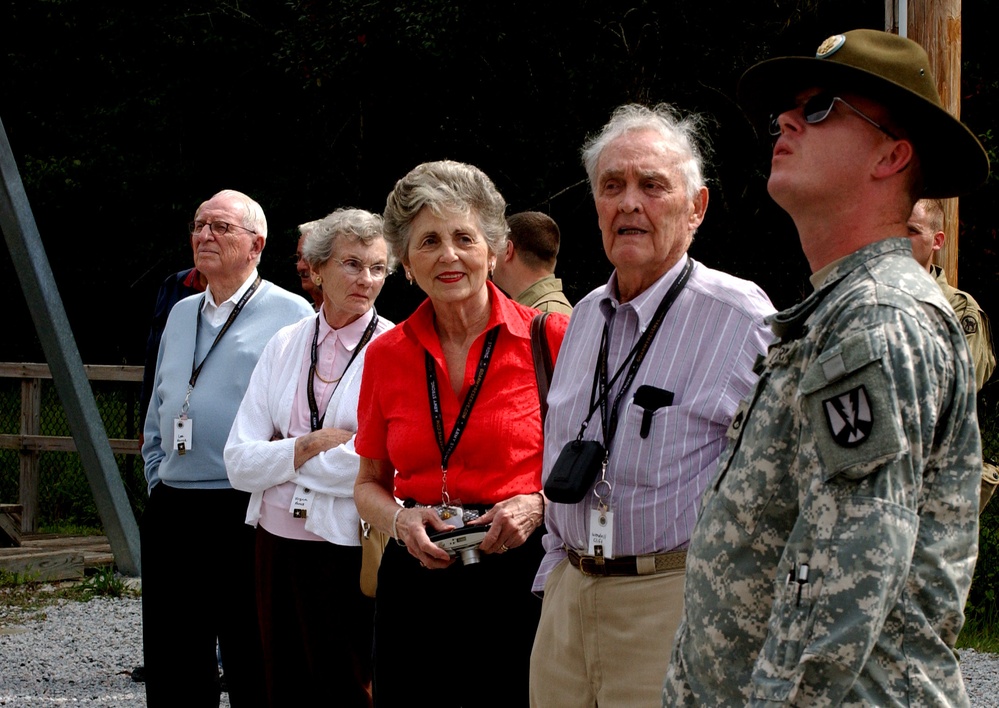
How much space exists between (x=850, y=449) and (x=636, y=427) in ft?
3.80

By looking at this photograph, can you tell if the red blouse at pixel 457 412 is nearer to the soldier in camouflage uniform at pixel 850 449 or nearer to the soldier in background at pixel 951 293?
the soldier in camouflage uniform at pixel 850 449

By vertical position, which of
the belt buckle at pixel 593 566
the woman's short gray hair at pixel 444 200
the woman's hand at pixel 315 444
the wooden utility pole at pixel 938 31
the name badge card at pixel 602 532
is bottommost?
the belt buckle at pixel 593 566

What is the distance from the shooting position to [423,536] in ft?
11.1

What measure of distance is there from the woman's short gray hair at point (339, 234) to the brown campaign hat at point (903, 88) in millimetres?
2797

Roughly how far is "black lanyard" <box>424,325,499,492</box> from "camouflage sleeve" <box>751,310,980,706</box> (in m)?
1.74

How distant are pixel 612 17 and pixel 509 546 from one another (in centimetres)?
1086

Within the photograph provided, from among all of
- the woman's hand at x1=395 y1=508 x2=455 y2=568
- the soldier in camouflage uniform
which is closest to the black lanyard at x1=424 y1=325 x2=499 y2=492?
the woman's hand at x1=395 y1=508 x2=455 y2=568

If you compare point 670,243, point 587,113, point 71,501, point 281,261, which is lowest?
point 71,501

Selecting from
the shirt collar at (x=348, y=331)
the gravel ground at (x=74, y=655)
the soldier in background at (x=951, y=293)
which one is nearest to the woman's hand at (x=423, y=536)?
the shirt collar at (x=348, y=331)

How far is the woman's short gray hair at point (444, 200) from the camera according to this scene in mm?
3764

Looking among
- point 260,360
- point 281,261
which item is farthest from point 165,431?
point 281,261

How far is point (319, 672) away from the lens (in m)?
4.31

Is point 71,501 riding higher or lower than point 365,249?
lower

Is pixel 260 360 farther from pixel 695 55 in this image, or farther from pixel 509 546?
pixel 695 55
